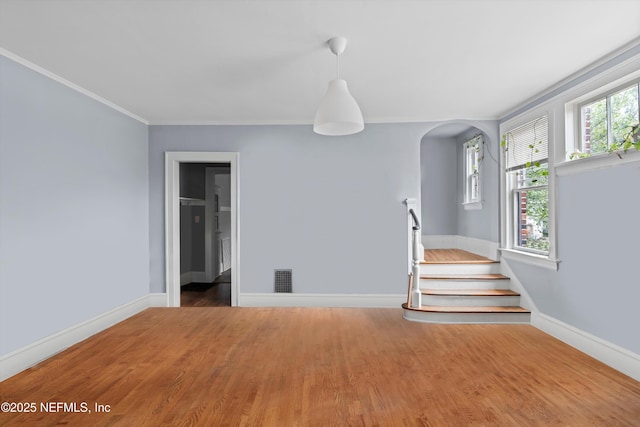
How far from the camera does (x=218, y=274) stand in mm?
7484

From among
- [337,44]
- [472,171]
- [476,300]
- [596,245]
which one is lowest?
[476,300]

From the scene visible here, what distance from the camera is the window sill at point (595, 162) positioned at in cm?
290

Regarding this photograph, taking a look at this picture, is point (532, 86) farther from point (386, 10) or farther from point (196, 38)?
point (196, 38)

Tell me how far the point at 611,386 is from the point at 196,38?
159 inches

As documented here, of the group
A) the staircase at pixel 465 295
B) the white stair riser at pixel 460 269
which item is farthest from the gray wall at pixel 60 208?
the white stair riser at pixel 460 269

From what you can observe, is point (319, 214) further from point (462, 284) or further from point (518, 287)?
point (518, 287)

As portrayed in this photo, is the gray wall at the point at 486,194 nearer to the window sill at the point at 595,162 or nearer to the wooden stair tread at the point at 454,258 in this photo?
the wooden stair tread at the point at 454,258

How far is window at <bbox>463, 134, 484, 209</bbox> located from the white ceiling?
1599 millimetres

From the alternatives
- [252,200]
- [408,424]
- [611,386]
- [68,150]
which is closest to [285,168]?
[252,200]

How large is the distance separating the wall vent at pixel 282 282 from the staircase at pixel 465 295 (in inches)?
63.7

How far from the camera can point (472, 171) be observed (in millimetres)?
6273

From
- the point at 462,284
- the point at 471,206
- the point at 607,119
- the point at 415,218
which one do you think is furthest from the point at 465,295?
the point at 607,119

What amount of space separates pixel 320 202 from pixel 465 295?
2.21 m

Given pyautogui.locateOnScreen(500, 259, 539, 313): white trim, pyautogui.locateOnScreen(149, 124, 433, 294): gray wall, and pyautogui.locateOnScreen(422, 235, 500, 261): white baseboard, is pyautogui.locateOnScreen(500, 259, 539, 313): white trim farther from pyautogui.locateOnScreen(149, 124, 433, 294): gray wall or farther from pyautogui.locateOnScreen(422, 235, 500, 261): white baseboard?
→ pyautogui.locateOnScreen(149, 124, 433, 294): gray wall
